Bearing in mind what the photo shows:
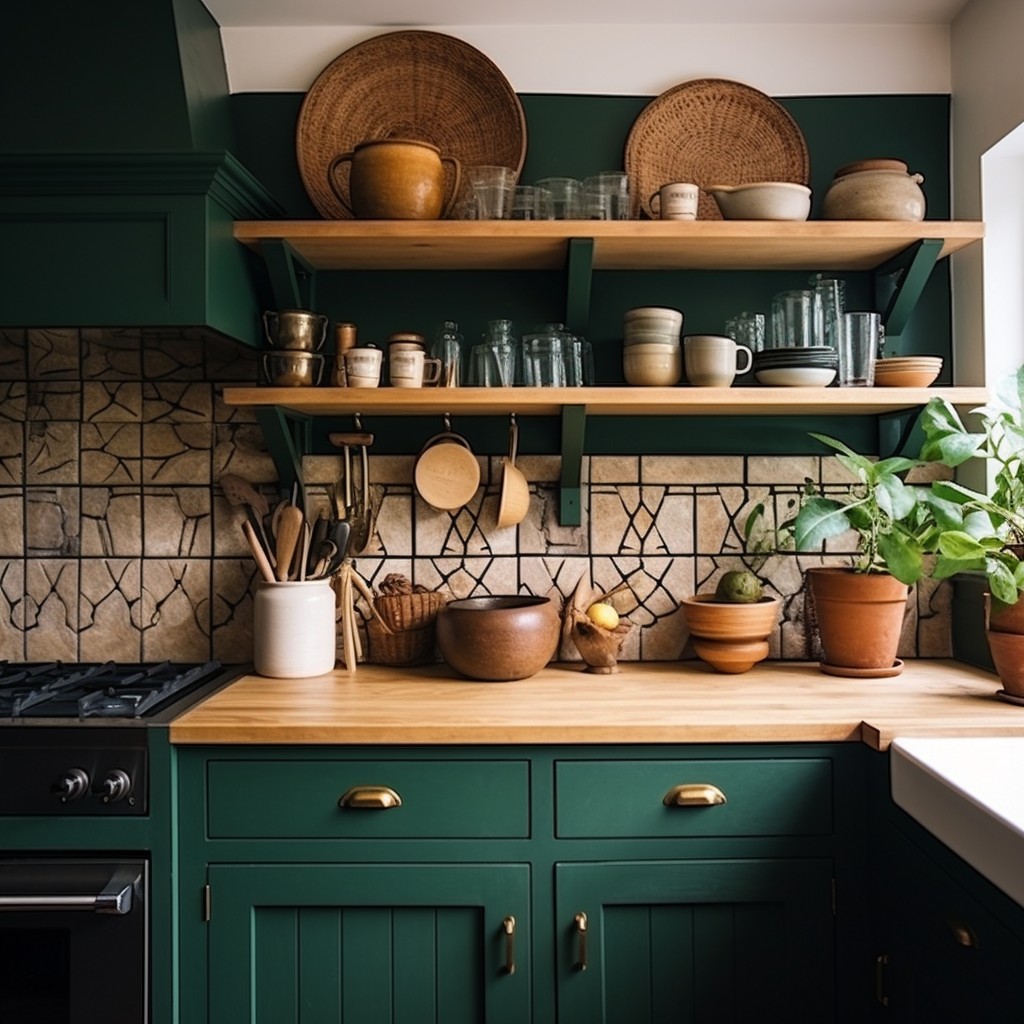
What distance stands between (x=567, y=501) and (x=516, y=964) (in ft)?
3.36

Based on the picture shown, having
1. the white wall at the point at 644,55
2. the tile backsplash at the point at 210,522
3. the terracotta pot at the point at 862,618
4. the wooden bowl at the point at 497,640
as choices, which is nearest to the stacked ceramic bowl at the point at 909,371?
the tile backsplash at the point at 210,522

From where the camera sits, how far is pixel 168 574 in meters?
2.20

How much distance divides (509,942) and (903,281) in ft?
5.37

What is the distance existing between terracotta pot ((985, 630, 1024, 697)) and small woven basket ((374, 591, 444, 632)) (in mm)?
1202

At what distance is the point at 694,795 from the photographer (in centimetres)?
160

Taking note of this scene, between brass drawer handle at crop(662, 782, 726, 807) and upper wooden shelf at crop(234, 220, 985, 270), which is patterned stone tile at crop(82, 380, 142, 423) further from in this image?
brass drawer handle at crop(662, 782, 726, 807)

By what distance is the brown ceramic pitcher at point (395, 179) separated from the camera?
6.25ft

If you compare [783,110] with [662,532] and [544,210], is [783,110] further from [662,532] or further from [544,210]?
[662,532]

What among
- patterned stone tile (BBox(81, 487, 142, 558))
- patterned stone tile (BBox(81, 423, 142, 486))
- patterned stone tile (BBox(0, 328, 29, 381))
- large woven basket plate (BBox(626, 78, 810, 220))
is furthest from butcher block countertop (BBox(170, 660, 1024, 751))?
large woven basket plate (BBox(626, 78, 810, 220))

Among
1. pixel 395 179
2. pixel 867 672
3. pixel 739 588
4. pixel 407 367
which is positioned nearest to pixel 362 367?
pixel 407 367

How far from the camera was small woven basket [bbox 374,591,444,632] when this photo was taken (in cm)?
209

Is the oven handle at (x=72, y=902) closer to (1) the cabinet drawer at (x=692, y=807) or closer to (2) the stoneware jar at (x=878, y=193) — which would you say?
(1) the cabinet drawer at (x=692, y=807)

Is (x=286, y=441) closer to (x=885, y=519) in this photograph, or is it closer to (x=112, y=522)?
(x=112, y=522)

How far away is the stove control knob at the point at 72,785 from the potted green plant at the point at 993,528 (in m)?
1.64
